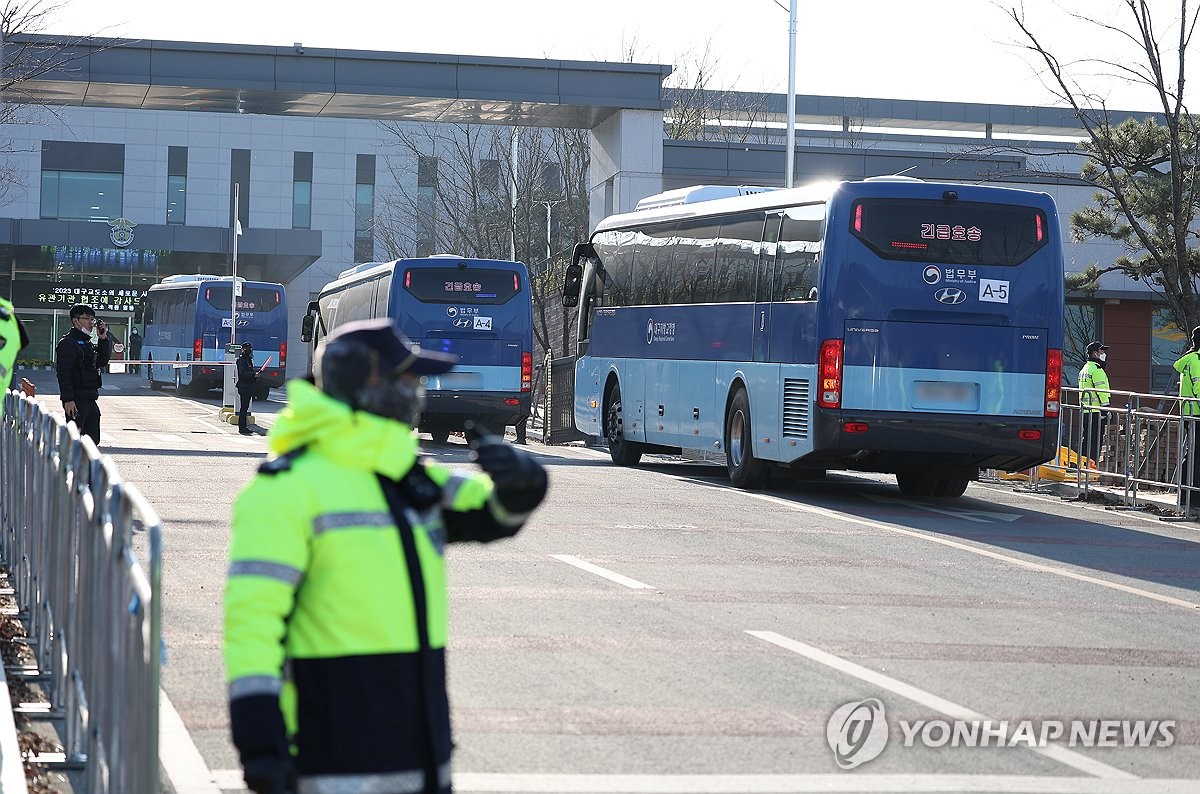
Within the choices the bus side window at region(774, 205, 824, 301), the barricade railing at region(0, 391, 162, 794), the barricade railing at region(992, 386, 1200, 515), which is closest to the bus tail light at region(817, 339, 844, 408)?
the bus side window at region(774, 205, 824, 301)

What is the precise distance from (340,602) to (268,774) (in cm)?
41

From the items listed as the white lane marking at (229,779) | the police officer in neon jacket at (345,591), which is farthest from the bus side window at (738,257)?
the police officer in neon jacket at (345,591)

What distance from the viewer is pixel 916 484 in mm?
21547

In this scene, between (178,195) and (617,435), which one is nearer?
(617,435)

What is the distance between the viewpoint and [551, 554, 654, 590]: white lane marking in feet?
39.1

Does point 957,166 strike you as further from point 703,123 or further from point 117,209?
point 117,209

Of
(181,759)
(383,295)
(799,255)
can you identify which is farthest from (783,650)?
(383,295)

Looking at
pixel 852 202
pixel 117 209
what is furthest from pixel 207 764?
pixel 117 209

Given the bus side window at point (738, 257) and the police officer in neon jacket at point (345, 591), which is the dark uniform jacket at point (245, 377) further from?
the police officer in neon jacket at point (345, 591)

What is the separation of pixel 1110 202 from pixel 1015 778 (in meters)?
A: 27.9

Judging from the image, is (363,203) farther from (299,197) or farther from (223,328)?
(223,328)

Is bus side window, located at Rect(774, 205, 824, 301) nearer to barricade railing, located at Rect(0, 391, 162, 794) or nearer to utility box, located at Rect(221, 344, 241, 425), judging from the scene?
barricade railing, located at Rect(0, 391, 162, 794)

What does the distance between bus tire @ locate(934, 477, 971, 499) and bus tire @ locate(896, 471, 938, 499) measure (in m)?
0.05

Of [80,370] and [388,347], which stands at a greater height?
[388,347]
